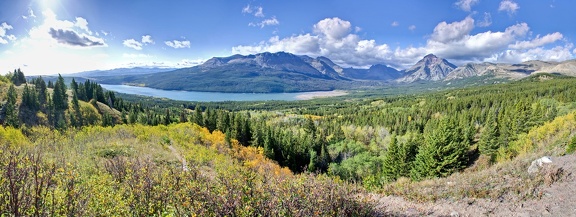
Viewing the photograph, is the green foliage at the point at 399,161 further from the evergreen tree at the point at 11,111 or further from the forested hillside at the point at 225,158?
the evergreen tree at the point at 11,111

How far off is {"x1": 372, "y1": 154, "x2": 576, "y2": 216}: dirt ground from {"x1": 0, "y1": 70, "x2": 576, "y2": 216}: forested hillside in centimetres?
82

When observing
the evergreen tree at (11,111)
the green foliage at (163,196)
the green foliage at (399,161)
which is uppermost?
the green foliage at (163,196)

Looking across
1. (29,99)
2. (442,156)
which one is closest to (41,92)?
(29,99)

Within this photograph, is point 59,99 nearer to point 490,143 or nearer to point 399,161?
point 399,161

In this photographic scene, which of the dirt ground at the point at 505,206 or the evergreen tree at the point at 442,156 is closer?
the dirt ground at the point at 505,206

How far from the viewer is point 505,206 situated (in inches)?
510

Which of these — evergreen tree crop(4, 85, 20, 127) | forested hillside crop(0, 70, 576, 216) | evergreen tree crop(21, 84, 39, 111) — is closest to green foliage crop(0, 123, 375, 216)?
forested hillside crop(0, 70, 576, 216)

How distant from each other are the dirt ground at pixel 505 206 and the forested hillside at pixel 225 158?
32.5 inches

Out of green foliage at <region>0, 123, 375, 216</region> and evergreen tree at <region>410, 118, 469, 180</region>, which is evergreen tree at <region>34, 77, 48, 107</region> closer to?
green foliage at <region>0, 123, 375, 216</region>

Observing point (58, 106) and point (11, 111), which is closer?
point (11, 111)

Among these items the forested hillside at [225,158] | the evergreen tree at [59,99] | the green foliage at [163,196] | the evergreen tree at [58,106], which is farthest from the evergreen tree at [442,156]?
the evergreen tree at [59,99]

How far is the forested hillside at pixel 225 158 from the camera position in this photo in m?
7.32

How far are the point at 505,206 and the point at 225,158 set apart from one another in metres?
25.6

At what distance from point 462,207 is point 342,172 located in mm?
47852
